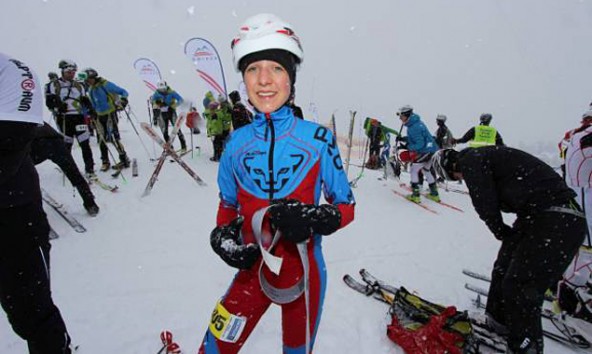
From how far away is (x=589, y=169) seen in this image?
340cm

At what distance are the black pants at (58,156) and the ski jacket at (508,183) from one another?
582 centimetres

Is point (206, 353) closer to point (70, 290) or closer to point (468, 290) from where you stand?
point (70, 290)

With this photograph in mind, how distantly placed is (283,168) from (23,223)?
1657 mm

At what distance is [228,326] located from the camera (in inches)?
69.4

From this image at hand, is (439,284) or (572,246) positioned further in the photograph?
(439,284)

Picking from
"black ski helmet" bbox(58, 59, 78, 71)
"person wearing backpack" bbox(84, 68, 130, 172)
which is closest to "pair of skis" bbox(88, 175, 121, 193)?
"person wearing backpack" bbox(84, 68, 130, 172)

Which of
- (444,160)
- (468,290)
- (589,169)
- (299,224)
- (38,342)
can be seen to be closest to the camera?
(299,224)

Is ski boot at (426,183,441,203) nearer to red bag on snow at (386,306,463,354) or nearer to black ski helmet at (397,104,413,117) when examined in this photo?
black ski helmet at (397,104,413,117)

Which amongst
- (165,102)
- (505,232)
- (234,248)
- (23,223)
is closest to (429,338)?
(505,232)

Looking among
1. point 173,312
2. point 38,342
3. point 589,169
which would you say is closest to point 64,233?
point 173,312

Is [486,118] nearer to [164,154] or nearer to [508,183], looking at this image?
[508,183]

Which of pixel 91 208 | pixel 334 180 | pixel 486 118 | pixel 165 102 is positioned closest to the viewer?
pixel 334 180

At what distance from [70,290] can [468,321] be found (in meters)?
4.56

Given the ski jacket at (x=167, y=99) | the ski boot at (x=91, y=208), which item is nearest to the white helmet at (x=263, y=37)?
the ski boot at (x=91, y=208)
